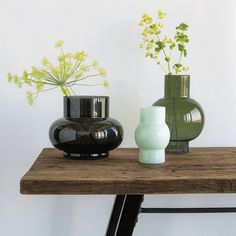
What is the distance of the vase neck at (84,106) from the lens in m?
1.11

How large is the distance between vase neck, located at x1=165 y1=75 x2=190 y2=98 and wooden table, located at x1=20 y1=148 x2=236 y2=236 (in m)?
0.18

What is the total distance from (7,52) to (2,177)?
1.31 ft

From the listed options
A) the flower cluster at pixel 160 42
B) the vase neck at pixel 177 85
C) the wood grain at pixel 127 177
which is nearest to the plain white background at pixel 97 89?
the flower cluster at pixel 160 42

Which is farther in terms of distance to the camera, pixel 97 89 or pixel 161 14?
pixel 97 89

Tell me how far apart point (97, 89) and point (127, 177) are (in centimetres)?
53

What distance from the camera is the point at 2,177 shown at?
4.55 feet

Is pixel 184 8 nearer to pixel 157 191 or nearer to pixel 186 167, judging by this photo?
pixel 186 167

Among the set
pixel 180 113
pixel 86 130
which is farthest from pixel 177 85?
pixel 86 130

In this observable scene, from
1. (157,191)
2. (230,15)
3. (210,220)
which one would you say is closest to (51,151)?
(157,191)

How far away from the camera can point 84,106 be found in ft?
3.64

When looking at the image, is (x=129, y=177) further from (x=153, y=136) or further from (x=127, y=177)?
(x=153, y=136)

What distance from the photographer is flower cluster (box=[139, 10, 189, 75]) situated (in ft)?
4.09

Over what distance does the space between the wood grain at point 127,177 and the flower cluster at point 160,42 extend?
1.14 feet

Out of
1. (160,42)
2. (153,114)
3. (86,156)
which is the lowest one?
(86,156)
